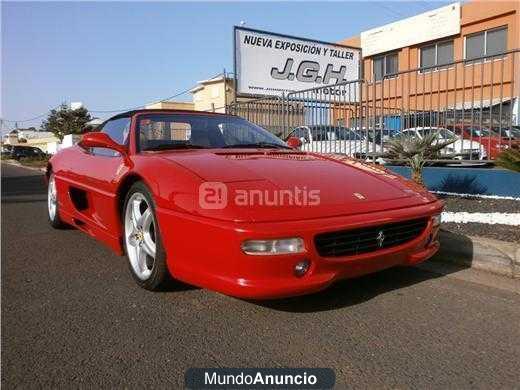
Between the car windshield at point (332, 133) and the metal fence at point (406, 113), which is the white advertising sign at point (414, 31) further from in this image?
the car windshield at point (332, 133)

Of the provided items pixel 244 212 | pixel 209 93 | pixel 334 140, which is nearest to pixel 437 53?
pixel 334 140

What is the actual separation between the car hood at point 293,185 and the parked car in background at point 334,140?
4713mm

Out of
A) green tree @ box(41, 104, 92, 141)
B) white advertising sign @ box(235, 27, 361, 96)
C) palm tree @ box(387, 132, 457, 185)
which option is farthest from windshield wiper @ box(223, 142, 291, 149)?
green tree @ box(41, 104, 92, 141)

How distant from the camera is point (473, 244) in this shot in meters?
3.81

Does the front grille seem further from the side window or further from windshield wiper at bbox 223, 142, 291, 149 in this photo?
the side window

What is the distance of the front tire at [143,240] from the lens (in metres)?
3.00

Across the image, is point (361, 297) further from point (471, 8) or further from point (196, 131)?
point (471, 8)

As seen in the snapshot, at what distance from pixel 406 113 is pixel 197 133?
5565 mm

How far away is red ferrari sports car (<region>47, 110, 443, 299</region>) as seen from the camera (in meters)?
2.50

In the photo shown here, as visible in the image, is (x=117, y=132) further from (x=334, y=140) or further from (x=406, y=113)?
(x=406, y=113)

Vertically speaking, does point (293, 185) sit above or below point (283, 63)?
below

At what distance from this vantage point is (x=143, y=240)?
3232 millimetres

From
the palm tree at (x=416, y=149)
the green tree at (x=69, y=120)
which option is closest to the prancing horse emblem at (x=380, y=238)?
the palm tree at (x=416, y=149)

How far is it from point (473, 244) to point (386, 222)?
1473 mm
